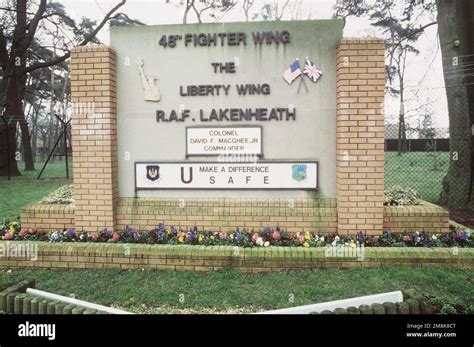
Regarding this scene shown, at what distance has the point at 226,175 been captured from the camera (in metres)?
5.50

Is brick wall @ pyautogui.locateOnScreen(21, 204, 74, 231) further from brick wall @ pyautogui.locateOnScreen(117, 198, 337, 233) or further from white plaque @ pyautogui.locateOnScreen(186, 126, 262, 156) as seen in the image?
white plaque @ pyautogui.locateOnScreen(186, 126, 262, 156)

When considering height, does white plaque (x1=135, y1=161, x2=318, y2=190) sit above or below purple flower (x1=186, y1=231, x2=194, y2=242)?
above

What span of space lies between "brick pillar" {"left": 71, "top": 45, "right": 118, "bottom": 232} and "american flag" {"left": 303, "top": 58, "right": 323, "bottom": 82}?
276 cm

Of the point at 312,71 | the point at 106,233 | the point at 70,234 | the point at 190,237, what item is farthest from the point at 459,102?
the point at 70,234

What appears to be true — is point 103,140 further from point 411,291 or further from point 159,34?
point 411,291

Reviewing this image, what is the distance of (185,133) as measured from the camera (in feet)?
18.1

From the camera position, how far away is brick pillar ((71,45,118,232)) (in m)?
5.33

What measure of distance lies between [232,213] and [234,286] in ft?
4.20

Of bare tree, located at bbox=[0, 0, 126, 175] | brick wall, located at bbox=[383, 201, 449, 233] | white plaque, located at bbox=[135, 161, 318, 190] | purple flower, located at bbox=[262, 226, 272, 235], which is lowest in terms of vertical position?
purple flower, located at bbox=[262, 226, 272, 235]

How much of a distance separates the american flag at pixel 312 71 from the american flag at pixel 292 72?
0.10m

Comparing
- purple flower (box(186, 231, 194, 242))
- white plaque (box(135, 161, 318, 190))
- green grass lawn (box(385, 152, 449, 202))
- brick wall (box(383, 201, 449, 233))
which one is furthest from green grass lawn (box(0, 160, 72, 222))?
green grass lawn (box(385, 152, 449, 202))

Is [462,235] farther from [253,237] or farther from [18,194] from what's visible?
[18,194]

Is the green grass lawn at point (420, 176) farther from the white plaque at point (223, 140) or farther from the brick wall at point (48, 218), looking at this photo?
the brick wall at point (48, 218)
